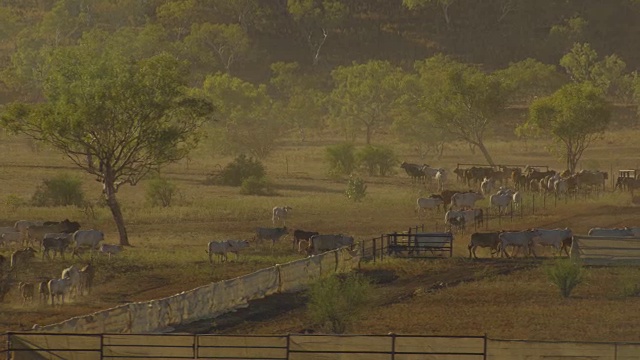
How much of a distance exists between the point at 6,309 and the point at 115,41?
115326 mm

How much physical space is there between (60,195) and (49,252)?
19741 mm

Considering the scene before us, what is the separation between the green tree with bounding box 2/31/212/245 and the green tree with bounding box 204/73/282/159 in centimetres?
3775

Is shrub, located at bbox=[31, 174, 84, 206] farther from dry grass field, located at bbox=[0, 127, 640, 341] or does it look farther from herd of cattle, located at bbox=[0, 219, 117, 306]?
herd of cattle, located at bbox=[0, 219, 117, 306]

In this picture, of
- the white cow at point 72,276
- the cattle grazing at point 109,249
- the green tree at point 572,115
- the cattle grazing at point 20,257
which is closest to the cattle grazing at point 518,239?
the cattle grazing at point 109,249

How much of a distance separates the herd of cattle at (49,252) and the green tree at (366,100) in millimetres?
67451

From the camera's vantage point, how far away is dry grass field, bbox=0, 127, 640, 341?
36.9 m

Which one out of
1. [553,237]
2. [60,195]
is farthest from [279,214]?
[553,237]

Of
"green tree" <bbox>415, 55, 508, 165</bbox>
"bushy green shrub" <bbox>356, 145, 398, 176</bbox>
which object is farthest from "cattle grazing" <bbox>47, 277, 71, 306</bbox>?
"green tree" <bbox>415, 55, 508, 165</bbox>

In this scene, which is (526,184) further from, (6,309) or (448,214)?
(6,309)

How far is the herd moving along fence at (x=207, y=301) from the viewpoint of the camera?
32812mm

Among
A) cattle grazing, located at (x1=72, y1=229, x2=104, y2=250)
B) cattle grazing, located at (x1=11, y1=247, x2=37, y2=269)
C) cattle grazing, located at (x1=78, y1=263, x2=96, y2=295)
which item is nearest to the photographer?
cattle grazing, located at (x1=78, y1=263, x2=96, y2=295)

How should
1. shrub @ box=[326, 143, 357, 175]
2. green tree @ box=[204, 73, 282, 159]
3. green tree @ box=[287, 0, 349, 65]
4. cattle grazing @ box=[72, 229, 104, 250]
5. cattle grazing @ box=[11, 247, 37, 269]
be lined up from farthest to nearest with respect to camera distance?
green tree @ box=[287, 0, 349, 65], green tree @ box=[204, 73, 282, 159], shrub @ box=[326, 143, 357, 175], cattle grazing @ box=[72, 229, 104, 250], cattle grazing @ box=[11, 247, 37, 269]

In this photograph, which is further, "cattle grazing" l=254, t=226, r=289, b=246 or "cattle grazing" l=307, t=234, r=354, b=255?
"cattle grazing" l=254, t=226, r=289, b=246

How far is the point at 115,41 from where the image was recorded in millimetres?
151250
